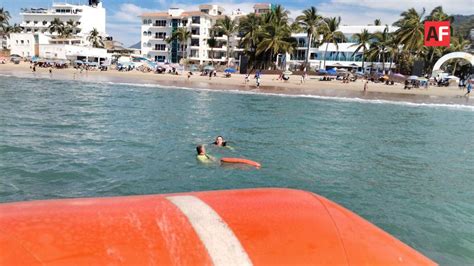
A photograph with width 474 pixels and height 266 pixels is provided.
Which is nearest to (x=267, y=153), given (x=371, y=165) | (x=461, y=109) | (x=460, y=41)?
(x=371, y=165)

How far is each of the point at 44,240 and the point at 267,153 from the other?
11315mm

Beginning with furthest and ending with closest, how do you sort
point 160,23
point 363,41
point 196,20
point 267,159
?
point 160,23 → point 196,20 → point 363,41 → point 267,159

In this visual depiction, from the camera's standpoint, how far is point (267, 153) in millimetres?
13172

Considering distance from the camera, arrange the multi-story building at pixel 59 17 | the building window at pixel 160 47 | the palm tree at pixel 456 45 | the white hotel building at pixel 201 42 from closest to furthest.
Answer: the palm tree at pixel 456 45
the white hotel building at pixel 201 42
the building window at pixel 160 47
the multi-story building at pixel 59 17

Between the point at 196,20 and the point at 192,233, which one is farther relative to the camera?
the point at 196,20

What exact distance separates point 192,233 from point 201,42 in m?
84.2

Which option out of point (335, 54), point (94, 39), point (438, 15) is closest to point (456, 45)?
point (438, 15)

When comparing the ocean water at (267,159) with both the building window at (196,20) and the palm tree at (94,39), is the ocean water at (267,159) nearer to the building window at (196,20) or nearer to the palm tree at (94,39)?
the building window at (196,20)

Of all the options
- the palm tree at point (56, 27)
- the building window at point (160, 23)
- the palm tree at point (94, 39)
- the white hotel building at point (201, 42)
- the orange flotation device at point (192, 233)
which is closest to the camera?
the orange flotation device at point (192, 233)

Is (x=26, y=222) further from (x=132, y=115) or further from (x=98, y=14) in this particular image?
(x=98, y=14)

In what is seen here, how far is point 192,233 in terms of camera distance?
2.19m

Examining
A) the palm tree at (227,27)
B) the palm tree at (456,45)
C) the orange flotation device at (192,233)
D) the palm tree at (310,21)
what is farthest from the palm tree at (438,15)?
the orange flotation device at (192,233)

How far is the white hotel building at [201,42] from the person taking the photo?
2928 inches

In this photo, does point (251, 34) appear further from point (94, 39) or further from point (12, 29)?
point (12, 29)
